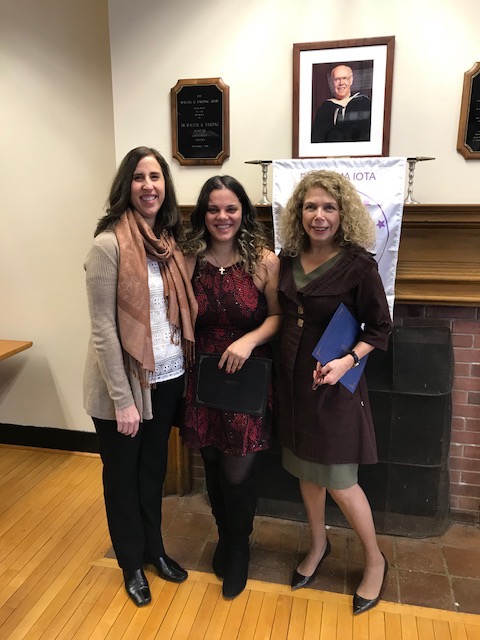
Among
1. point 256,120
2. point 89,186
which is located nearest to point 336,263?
point 256,120

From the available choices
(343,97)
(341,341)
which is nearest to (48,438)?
(341,341)

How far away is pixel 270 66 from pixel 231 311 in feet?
3.57

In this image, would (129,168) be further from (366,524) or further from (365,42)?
(366,524)

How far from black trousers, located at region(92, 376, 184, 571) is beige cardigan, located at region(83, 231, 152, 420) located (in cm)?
9

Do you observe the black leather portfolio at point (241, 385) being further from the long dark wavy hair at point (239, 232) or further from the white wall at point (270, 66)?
the white wall at point (270, 66)

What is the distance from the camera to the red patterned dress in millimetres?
1588

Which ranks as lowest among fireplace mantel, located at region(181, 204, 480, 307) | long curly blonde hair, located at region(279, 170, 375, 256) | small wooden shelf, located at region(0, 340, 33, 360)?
small wooden shelf, located at region(0, 340, 33, 360)

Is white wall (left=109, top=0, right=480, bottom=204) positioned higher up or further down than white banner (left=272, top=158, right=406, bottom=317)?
higher up

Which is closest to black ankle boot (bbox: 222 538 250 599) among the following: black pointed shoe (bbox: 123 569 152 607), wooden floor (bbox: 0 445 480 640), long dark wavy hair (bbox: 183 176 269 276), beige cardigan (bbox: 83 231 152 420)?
wooden floor (bbox: 0 445 480 640)

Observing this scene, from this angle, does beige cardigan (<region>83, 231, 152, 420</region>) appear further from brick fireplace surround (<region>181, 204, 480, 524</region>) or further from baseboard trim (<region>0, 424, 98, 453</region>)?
baseboard trim (<region>0, 424, 98, 453</region>)

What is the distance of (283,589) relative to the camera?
5.98 feet

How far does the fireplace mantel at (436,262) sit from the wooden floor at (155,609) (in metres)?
1.14

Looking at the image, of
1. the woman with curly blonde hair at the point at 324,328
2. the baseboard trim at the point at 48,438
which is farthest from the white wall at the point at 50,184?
the woman with curly blonde hair at the point at 324,328

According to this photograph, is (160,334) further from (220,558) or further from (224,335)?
(220,558)
